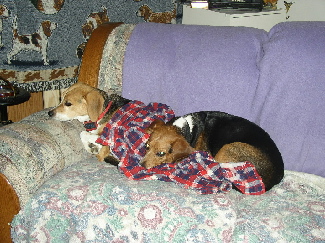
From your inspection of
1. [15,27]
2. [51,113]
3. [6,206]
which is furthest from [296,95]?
[15,27]

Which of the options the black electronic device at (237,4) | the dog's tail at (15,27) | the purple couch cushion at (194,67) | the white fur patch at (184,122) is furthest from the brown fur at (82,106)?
the black electronic device at (237,4)

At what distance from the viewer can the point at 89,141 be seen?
2.59m

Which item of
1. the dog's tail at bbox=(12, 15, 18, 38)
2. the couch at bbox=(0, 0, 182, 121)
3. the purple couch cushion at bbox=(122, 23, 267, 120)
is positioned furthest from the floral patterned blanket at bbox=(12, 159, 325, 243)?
the dog's tail at bbox=(12, 15, 18, 38)

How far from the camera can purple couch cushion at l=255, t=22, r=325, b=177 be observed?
247 centimetres

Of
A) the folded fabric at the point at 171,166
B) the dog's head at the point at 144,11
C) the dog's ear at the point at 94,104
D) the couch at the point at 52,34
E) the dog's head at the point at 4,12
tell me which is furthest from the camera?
the dog's head at the point at 144,11

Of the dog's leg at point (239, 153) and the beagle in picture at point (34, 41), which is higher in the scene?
the beagle in picture at point (34, 41)

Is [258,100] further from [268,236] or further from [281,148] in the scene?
[268,236]

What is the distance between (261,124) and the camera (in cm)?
264

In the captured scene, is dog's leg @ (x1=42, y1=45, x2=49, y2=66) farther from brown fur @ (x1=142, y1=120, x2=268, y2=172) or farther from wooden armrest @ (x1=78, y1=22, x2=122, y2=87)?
brown fur @ (x1=142, y1=120, x2=268, y2=172)

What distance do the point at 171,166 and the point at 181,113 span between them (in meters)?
0.61

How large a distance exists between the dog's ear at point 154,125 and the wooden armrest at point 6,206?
A: 980mm

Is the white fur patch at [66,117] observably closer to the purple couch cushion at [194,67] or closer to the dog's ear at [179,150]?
the purple couch cushion at [194,67]

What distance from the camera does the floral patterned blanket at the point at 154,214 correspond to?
1.89 m

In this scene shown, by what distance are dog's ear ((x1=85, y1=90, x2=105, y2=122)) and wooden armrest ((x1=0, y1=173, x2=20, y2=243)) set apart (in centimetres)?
93
